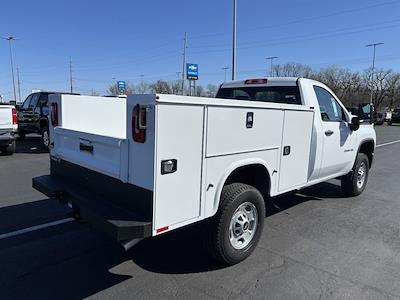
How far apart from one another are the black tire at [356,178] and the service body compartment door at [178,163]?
14.4 ft

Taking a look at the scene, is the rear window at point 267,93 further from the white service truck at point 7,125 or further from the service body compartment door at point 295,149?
the white service truck at point 7,125

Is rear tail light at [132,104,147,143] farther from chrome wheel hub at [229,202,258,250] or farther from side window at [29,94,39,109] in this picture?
side window at [29,94,39,109]

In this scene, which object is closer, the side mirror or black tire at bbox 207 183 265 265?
black tire at bbox 207 183 265 265

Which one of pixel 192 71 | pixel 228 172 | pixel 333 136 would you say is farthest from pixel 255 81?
pixel 192 71

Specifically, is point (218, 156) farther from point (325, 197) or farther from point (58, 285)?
point (325, 197)

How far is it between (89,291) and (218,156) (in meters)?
1.70

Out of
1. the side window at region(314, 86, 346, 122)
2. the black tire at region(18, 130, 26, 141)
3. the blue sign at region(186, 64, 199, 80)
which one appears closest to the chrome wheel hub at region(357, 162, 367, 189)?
the side window at region(314, 86, 346, 122)

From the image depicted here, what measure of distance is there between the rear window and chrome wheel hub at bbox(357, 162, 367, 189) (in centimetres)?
259

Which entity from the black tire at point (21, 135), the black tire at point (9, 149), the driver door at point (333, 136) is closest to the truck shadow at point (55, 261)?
the driver door at point (333, 136)

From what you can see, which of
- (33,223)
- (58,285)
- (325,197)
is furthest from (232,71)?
(58,285)

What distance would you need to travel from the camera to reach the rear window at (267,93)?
502 cm

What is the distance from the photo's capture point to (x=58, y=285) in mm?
3250

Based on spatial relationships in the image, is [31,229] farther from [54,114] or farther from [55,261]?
[54,114]

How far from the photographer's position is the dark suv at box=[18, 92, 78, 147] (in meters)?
12.5
